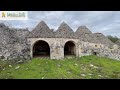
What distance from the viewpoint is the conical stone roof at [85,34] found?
Answer: 2018 cm

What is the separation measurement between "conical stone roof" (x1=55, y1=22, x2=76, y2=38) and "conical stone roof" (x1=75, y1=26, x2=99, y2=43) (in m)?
0.86

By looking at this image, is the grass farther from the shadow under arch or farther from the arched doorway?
the shadow under arch

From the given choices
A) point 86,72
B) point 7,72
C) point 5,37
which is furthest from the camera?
point 5,37

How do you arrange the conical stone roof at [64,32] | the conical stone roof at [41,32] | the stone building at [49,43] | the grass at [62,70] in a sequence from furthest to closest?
the conical stone roof at [64,32] → the conical stone roof at [41,32] → the stone building at [49,43] → the grass at [62,70]

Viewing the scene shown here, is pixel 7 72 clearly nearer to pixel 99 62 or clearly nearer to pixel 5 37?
pixel 5 37

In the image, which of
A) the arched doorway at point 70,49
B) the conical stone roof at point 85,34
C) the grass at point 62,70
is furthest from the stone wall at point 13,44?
the conical stone roof at point 85,34

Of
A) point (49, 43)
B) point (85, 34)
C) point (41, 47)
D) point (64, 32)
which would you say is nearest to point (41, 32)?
point (49, 43)

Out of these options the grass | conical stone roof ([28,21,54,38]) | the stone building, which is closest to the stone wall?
the stone building

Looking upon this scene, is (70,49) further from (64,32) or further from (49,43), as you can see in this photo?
(49,43)

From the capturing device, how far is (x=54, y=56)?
1766 centimetres

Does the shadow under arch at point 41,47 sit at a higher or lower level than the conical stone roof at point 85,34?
lower

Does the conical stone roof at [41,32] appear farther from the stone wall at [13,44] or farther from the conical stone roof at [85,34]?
Answer: the conical stone roof at [85,34]
